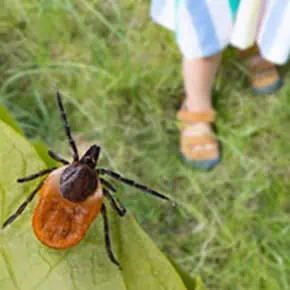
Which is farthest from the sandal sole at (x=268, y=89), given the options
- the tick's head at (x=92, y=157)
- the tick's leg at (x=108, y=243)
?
the tick's leg at (x=108, y=243)

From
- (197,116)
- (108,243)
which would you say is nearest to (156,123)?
(197,116)

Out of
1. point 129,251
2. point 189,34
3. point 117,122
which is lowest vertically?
point 117,122

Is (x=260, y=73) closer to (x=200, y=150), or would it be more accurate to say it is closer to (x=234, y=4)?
(x=200, y=150)

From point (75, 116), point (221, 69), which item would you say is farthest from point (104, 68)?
point (221, 69)

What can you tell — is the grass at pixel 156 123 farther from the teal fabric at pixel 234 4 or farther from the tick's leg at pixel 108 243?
the tick's leg at pixel 108 243

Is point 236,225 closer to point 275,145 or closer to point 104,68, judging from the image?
point 275,145

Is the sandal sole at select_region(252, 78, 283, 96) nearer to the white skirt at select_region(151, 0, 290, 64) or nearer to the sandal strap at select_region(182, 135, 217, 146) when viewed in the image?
the sandal strap at select_region(182, 135, 217, 146)
